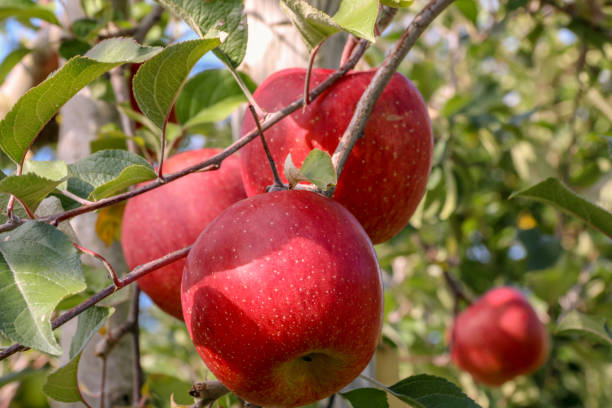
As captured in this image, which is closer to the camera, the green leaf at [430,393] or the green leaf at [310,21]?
the green leaf at [310,21]

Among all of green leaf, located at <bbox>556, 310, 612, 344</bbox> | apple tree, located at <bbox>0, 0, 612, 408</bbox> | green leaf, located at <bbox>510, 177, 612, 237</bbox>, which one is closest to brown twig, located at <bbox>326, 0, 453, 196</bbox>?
apple tree, located at <bbox>0, 0, 612, 408</bbox>

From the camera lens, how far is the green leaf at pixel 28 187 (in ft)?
1.50

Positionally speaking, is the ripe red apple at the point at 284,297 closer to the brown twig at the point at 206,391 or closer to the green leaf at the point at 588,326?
the brown twig at the point at 206,391

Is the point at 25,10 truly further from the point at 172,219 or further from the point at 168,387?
the point at 168,387

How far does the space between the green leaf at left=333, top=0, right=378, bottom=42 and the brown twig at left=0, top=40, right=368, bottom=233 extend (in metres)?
0.11

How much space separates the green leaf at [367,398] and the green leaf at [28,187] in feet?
1.35

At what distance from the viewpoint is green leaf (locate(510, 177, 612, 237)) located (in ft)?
2.31

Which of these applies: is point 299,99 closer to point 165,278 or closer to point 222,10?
point 222,10

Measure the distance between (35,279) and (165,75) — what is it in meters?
0.22

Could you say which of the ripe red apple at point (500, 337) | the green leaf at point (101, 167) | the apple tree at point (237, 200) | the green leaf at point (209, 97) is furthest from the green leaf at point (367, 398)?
the ripe red apple at point (500, 337)

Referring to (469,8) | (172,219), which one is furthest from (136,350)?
(469,8)

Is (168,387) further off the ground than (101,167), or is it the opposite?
(101,167)

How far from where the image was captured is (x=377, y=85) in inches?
23.1

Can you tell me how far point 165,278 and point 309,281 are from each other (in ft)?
1.14
